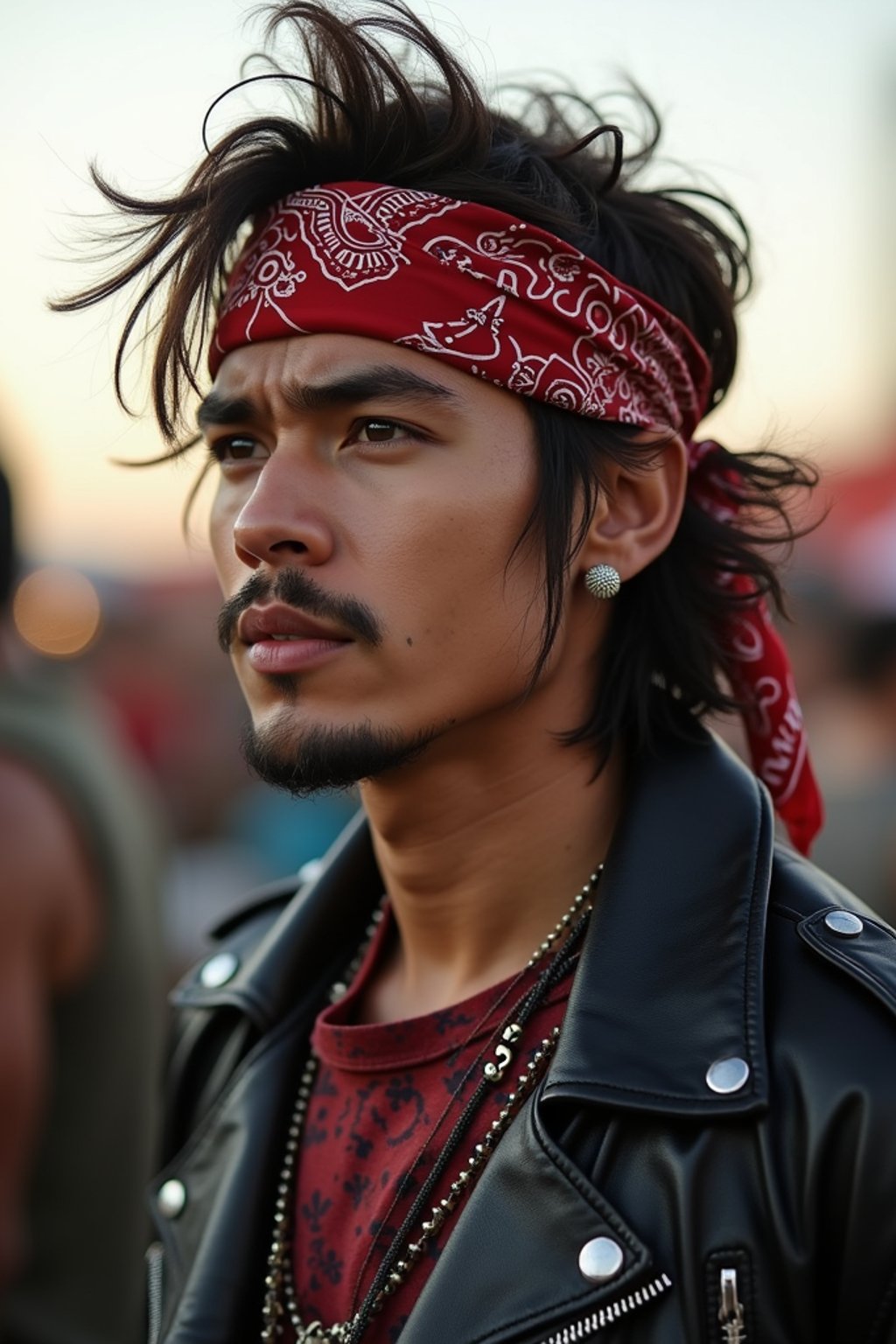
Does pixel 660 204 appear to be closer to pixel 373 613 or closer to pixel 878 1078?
pixel 373 613

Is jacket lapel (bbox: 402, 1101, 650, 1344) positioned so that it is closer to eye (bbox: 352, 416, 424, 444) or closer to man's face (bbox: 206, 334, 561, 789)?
man's face (bbox: 206, 334, 561, 789)

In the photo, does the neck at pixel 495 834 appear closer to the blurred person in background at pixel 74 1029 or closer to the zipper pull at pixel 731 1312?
the zipper pull at pixel 731 1312

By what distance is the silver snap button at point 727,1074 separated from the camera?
6.68ft

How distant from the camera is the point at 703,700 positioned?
280 centimetres

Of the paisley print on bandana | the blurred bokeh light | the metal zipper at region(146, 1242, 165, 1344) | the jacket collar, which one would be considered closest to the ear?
the paisley print on bandana

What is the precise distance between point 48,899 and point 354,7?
2.03 meters

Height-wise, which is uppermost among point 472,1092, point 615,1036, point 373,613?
point 373,613

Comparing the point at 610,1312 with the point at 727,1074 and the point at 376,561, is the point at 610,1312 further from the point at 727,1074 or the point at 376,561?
the point at 376,561

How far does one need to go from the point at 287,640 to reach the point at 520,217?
854 millimetres

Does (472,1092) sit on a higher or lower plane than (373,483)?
lower

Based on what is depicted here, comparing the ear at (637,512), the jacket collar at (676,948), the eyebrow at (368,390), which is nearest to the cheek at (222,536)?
the eyebrow at (368,390)

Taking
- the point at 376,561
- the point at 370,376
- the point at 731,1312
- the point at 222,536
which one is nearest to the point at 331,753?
the point at 376,561

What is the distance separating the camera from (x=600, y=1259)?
6.63ft

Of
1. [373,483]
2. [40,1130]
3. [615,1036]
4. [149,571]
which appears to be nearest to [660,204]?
[373,483]
